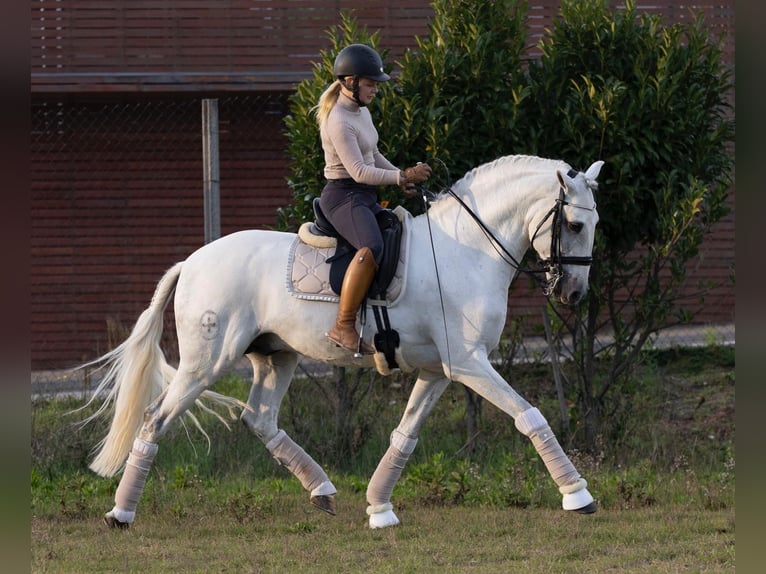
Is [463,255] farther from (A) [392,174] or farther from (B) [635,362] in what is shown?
(B) [635,362]

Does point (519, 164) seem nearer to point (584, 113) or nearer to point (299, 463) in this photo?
point (584, 113)

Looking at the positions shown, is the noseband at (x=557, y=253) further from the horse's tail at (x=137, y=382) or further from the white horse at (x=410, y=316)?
the horse's tail at (x=137, y=382)

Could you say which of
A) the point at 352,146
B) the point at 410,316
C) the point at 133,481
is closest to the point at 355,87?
the point at 352,146

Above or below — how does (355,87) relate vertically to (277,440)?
above

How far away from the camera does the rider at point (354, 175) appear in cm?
588

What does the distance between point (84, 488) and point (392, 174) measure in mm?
3539

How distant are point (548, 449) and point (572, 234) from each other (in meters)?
1.23

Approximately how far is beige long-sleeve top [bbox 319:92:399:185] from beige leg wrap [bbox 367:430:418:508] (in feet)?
5.33

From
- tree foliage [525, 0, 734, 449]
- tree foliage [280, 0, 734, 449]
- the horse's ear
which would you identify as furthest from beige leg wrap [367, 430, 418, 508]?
tree foliage [525, 0, 734, 449]

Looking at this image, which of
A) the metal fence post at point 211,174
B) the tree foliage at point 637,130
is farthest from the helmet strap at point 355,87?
the metal fence post at point 211,174

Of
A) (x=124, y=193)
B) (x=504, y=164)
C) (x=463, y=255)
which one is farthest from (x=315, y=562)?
(x=124, y=193)

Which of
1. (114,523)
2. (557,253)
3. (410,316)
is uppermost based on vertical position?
(557,253)

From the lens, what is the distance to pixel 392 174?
5.92m

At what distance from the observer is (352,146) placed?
19.6 feet
